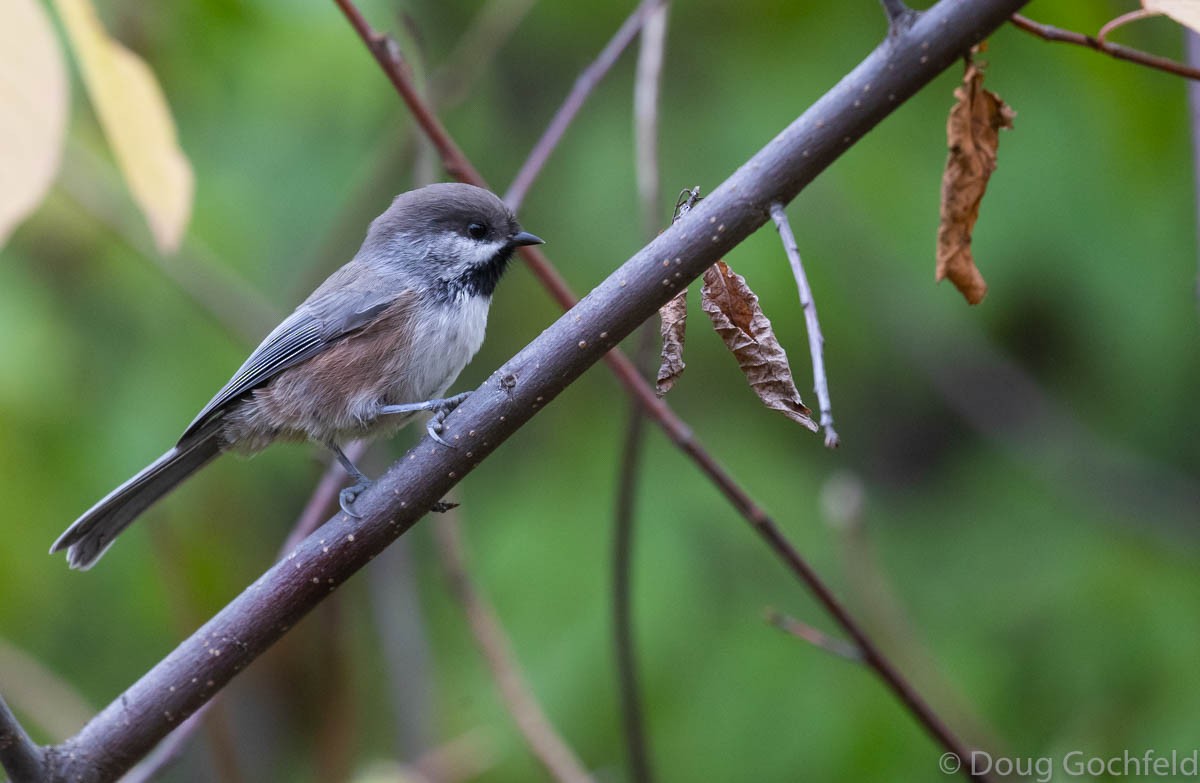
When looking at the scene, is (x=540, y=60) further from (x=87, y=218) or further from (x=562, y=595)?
(x=562, y=595)

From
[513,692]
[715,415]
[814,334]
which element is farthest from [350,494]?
[715,415]

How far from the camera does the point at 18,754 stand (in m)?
1.85

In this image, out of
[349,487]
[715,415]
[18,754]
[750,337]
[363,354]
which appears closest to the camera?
[750,337]

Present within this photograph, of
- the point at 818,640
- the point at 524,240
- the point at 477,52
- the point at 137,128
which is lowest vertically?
the point at 818,640

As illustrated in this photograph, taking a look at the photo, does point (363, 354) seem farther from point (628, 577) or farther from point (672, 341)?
point (672, 341)

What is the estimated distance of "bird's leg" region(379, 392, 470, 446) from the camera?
1877mm

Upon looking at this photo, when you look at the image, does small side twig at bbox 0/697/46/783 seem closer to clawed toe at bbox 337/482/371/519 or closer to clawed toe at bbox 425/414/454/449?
clawed toe at bbox 337/482/371/519

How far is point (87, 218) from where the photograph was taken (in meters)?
4.14

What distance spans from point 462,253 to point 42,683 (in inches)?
79.3

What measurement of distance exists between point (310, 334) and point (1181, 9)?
93.9 inches

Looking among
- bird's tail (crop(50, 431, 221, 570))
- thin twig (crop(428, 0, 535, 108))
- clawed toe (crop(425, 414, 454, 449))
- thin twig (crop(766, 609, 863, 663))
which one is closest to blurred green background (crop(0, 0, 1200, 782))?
thin twig (crop(428, 0, 535, 108))

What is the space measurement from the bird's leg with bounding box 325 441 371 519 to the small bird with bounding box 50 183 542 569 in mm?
23

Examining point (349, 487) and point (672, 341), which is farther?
point (349, 487)

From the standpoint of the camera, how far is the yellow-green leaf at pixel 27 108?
1295 millimetres
